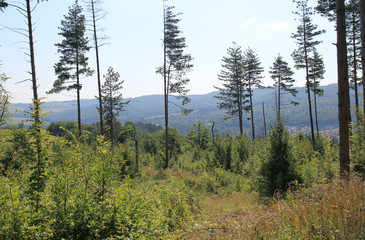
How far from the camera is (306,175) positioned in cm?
883

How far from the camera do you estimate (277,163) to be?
9016 millimetres

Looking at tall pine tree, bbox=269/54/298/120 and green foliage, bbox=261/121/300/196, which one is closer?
green foliage, bbox=261/121/300/196

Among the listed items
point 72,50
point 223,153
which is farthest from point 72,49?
point 223,153

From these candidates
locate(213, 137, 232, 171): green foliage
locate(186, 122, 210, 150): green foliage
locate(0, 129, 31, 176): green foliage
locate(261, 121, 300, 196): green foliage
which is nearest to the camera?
locate(0, 129, 31, 176): green foliage

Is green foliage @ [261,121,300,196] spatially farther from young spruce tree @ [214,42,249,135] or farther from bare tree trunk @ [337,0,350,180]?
young spruce tree @ [214,42,249,135]

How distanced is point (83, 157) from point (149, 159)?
19.4 metres

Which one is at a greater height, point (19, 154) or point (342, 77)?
point (342, 77)

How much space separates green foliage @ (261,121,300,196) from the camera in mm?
8797

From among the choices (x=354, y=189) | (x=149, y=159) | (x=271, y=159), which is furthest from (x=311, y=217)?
(x=149, y=159)

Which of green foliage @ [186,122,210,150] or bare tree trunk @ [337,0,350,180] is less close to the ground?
bare tree trunk @ [337,0,350,180]

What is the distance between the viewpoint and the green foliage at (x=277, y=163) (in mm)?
8797

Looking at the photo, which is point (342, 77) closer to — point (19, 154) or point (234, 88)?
point (19, 154)

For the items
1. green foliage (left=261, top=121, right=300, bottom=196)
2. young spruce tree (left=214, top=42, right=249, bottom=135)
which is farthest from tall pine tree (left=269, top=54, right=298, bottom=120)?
green foliage (left=261, top=121, right=300, bottom=196)

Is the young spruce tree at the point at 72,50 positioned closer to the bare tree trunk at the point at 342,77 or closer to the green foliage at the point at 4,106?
the green foliage at the point at 4,106
